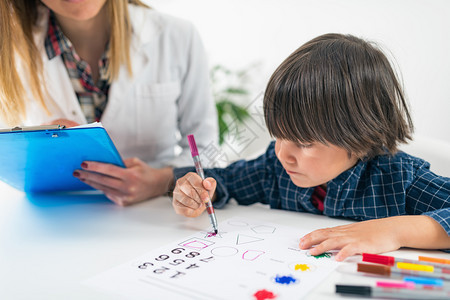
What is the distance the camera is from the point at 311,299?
1.48 feet

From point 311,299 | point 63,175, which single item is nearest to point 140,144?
point 63,175

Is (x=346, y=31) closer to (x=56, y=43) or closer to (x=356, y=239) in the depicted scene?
(x=56, y=43)

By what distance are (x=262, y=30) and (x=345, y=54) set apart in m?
1.30

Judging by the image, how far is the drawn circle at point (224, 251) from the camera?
0.58 metres

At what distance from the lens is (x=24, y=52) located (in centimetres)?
92

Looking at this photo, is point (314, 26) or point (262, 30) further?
point (262, 30)

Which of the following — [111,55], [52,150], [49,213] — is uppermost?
[111,55]

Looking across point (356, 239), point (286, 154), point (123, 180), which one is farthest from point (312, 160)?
point (123, 180)

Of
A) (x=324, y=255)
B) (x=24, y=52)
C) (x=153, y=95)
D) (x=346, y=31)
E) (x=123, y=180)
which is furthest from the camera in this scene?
(x=346, y=31)

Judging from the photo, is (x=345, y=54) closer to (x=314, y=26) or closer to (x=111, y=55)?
(x=111, y=55)

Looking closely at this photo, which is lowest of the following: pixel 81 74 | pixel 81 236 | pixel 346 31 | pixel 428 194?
pixel 81 236

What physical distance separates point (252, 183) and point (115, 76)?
0.41 metres

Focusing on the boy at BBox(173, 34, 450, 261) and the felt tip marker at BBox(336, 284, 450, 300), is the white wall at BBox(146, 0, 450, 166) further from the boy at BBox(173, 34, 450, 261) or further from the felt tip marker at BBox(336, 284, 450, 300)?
the felt tip marker at BBox(336, 284, 450, 300)

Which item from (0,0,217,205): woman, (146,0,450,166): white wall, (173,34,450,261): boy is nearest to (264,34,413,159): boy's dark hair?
(173,34,450,261): boy
